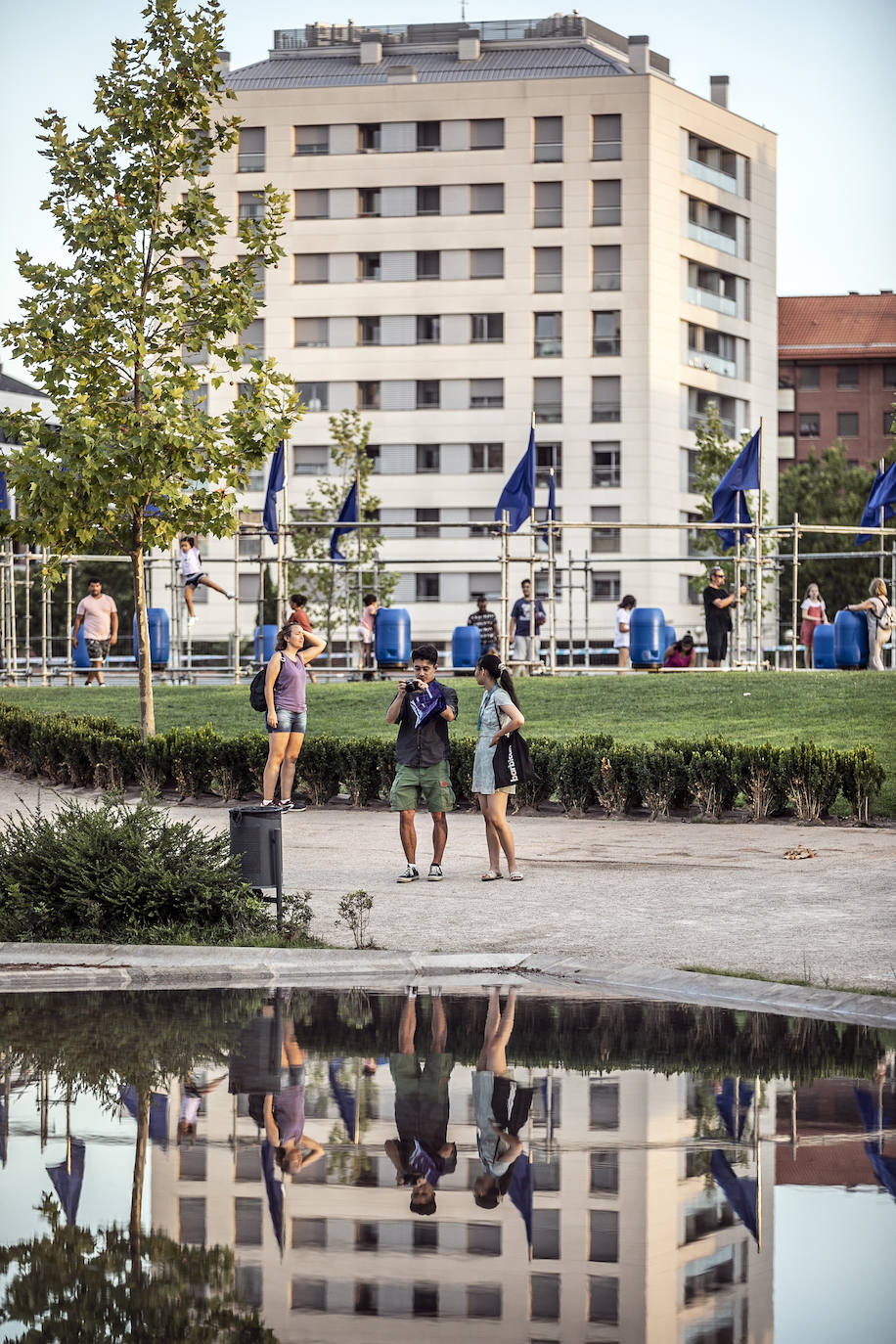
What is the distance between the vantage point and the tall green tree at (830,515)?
66.0 metres

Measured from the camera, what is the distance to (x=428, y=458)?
6694 centimetres

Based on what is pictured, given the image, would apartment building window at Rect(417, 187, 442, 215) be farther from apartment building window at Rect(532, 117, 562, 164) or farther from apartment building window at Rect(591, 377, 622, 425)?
apartment building window at Rect(591, 377, 622, 425)

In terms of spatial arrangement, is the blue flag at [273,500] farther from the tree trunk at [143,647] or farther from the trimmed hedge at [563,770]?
the tree trunk at [143,647]

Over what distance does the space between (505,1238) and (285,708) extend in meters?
11.5

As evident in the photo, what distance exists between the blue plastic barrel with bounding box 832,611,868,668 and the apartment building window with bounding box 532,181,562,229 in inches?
1592

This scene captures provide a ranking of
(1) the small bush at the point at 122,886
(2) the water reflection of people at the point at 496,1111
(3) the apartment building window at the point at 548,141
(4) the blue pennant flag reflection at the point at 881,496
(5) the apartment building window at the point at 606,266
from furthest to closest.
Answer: (3) the apartment building window at the point at 548,141 < (5) the apartment building window at the point at 606,266 < (4) the blue pennant flag reflection at the point at 881,496 < (1) the small bush at the point at 122,886 < (2) the water reflection of people at the point at 496,1111

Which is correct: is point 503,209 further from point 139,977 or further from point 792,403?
point 139,977

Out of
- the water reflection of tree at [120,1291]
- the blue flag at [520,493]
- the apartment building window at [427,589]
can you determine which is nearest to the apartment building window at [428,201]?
the apartment building window at [427,589]

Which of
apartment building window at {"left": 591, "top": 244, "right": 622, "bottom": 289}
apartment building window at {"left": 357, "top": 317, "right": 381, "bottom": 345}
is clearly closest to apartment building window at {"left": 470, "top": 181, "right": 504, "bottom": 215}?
apartment building window at {"left": 591, "top": 244, "right": 622, "bottom": 289}

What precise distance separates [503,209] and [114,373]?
167 feet

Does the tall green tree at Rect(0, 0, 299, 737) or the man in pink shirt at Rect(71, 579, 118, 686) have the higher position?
the tall green tree at Rect(0, 0, 299, 737)

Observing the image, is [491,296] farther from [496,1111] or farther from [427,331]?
[496,1111]

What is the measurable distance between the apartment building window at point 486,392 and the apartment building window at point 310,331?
5.98 metres

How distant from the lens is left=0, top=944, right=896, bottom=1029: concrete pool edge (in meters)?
8.70
